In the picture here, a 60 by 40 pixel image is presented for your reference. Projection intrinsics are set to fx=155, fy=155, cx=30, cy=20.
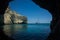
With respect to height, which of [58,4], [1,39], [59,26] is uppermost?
[58,4]

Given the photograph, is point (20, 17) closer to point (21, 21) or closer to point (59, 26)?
point (21, 21)

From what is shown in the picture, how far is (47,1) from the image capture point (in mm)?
22625

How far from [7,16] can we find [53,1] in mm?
84843

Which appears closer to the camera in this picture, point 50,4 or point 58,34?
point 58,34

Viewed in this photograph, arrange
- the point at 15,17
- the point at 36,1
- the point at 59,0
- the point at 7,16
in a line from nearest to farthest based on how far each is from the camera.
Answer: the point at 59,0
the point at 36,1
the point at 7,16
the point at 15,17

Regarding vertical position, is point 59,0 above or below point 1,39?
above

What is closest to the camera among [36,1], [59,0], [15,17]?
[59,0]

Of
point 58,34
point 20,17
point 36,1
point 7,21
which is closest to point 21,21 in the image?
point 20,17

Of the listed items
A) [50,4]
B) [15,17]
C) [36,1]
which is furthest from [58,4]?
[15,17]

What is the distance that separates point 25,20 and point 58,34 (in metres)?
116

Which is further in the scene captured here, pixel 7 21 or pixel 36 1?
pixel 7 21

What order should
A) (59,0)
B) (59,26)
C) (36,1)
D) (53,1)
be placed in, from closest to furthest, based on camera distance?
(59,26) → (59,0) → (53,1) → (36,1)

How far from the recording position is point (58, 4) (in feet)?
58.4

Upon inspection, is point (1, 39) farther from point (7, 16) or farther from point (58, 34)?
point (7, 16)
